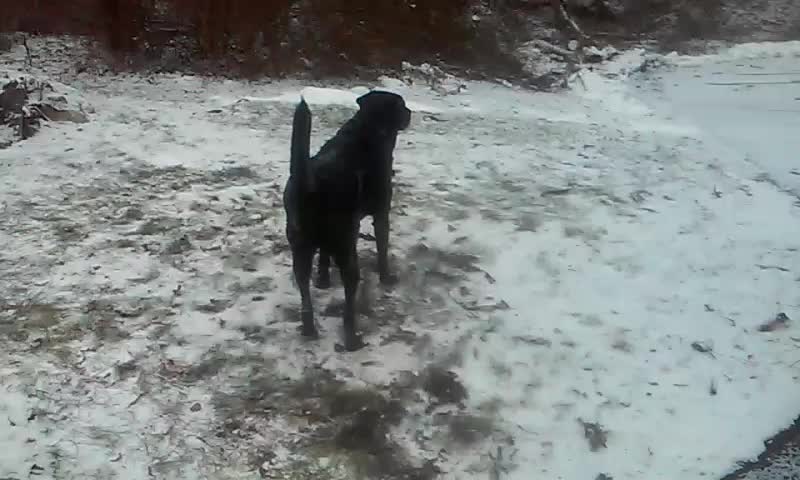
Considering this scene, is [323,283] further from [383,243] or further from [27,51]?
[27,51]

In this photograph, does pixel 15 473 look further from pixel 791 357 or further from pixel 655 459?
pixel 791 357

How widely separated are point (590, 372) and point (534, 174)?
3.03 m

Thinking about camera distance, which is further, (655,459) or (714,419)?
(714,419)

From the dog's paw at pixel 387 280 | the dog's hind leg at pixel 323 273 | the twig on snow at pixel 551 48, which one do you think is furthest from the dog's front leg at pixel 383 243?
the twig on snow at pixel 551 48

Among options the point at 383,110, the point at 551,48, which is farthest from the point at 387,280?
the point at 551,48

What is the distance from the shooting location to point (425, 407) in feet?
13.4

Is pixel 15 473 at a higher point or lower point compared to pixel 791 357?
lower

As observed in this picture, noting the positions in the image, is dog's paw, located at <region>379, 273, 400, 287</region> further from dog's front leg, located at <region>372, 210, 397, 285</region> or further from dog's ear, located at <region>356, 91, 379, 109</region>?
dog's ear, located at <region>356, 91, 379, 109</region>

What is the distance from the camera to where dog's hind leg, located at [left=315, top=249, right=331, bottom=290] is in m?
5.03

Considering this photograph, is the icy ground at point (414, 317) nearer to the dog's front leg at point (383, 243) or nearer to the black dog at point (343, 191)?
the dog's front leg at point (383, 243)

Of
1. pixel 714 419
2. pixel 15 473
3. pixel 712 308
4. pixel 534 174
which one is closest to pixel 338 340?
pixel 15 473

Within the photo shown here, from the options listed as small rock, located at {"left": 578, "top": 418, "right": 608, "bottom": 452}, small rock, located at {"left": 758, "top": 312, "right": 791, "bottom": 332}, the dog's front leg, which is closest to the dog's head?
the dog's front leg

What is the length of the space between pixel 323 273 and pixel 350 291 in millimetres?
744

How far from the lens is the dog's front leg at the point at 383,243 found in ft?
15.9
